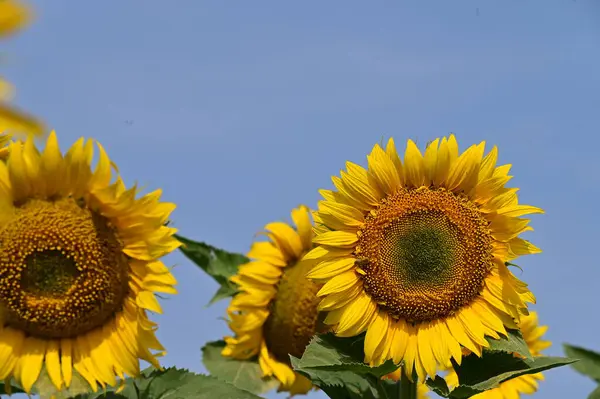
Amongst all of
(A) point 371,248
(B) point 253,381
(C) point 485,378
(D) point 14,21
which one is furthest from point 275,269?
(D) point 14,21

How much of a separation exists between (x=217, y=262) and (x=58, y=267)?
2169 mm

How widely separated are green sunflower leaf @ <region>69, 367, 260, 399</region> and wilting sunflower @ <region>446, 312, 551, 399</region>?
207cm

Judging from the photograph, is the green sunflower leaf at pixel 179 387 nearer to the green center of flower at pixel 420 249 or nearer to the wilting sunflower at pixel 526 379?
the green center of flower at pixel 420 249

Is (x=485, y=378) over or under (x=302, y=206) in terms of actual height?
under

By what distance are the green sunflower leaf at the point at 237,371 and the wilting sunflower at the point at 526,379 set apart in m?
1.46

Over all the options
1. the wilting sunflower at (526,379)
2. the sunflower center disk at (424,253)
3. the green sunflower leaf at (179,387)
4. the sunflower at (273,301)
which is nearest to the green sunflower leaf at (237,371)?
the sunflower at (273,301)

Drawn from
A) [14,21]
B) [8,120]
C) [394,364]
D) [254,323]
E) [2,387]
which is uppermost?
[14,21]

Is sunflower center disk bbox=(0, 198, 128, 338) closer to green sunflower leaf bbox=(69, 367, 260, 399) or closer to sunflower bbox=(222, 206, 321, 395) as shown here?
green sunflower leaf bbox=(69, 367, 260, 399)

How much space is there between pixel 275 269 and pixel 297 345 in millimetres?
628

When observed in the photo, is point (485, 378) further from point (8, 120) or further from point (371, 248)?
point (8, 120)

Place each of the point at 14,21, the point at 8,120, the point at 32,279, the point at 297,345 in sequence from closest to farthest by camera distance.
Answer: the point at 8,120
the point at 14,21
the point at 32,279
the point at 297,345

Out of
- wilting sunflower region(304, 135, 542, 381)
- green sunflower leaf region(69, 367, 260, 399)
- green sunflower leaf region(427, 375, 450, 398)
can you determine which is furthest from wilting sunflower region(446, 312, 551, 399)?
green sunflower leaf region(69, 367, 260, 399)

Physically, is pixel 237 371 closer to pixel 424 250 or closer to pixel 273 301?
pixel 273 301

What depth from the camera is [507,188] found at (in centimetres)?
438
